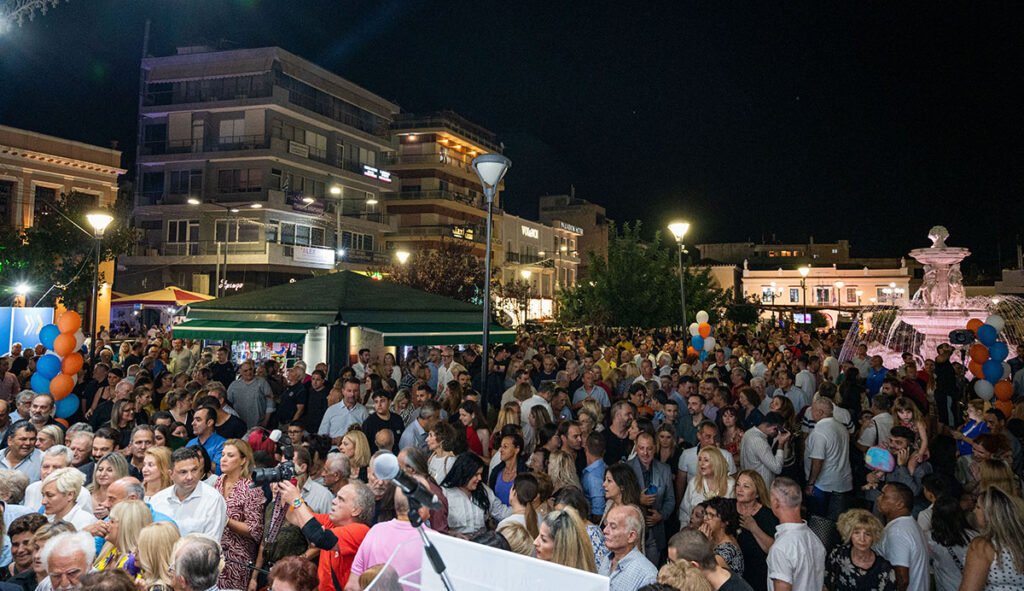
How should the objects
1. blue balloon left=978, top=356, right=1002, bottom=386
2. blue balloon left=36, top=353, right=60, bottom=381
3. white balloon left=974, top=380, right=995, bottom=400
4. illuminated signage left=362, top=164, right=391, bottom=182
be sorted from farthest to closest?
illuminated signage left=362, top=164, right=391, bottom=182 → blue balloon left=978, top=356, right=1002, bottom=386 → white balloon left=974, top=380, right=995, bottom=400 → blue balloon left=36, top=353, right=60, bottom=381

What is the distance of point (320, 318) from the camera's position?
39.7ft

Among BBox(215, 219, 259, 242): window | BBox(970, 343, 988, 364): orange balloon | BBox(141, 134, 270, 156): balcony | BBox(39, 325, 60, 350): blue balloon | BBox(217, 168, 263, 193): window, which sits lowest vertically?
BBox(970, 343, 988, 364): orange balloon

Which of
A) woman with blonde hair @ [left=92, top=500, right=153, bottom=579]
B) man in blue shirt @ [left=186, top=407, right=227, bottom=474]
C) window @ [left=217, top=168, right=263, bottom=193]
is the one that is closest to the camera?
woman with blonde hair @ [left=92, top=500, right=153, bottom=579]

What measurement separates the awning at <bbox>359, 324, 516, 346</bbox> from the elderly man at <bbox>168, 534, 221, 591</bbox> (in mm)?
A: 8529

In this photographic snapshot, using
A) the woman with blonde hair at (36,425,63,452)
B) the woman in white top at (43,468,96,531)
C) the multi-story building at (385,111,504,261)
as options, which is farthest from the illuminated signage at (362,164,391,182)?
the woman in white top at (43,468,96,531)

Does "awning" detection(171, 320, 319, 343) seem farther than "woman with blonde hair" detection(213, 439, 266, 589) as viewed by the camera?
Yes

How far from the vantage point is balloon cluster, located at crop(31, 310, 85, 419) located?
9.80 m

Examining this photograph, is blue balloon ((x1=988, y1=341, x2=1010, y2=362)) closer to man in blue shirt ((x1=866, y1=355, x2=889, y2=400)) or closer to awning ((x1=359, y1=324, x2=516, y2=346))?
man in blue shirt ((x1=866, y1=355, x2=889, y2=400))

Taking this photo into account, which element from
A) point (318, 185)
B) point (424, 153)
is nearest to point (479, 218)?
point (424, 153)

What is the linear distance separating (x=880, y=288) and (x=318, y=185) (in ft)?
183

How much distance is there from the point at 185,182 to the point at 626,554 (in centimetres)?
4232

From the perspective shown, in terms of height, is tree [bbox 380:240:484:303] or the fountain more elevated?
tree [bbox 380:240:484:303]

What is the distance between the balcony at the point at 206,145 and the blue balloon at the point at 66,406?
3150 centimetres

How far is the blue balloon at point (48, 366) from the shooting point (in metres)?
9.76
